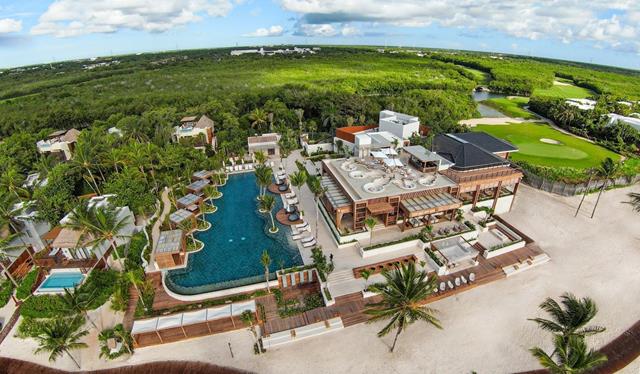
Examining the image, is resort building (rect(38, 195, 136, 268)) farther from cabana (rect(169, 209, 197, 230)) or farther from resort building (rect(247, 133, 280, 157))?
resort building (rect(247, 133, 280, 157))

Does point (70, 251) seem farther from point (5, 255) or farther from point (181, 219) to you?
point (181, 219)

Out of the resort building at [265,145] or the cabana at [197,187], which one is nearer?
the cabana at [197,187]

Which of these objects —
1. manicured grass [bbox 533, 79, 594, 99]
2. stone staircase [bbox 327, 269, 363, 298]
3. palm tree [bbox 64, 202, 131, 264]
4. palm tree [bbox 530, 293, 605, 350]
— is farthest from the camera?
manicured grass [bbox 533, 79, 594, 99]

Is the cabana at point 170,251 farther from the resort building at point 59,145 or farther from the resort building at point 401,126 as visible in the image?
the resort building at point 401,126

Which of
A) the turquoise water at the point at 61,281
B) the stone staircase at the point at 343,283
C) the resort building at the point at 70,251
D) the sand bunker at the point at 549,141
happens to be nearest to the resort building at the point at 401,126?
the sand bunker at the point at 549,141

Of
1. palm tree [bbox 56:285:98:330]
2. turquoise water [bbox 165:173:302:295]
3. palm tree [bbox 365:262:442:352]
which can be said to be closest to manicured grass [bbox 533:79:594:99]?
turquoise water [bbox 165:173:302:295]
